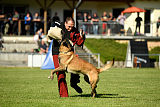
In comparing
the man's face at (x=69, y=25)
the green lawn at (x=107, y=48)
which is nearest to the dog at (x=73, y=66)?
the man's face at (x=69, y=25)

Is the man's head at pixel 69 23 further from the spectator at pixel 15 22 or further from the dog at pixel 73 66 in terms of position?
the spectator at pixel 15 22

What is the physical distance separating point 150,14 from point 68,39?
2792cm

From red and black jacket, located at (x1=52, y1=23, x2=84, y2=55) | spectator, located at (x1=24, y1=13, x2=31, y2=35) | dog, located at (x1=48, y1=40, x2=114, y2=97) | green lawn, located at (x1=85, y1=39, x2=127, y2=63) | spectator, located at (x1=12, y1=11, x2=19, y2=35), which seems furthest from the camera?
spectator, located at (x1=12, y1=11, x2=19, y2=35)

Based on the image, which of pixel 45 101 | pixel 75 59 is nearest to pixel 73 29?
pixel 75 59

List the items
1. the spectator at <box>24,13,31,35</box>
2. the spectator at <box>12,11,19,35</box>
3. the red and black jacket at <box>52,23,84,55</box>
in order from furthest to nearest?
Answer: 1. the spectator at <box>12,11,19,35</box>
2. the spectator at <box>24,13,31,35</box>
3. the red and black jacket at <box>52,23,84,55</box>

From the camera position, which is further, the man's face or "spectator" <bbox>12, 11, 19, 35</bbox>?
"spectator" <bbox>12, 11, 19, 35</bbox>

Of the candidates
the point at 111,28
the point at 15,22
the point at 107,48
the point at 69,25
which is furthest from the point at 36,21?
the point at 69,25

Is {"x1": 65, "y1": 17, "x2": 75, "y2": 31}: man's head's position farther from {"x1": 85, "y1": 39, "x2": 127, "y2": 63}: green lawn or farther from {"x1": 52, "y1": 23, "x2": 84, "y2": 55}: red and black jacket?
{"x1": 85, "y1": 39, "x2": 127, "y2": 63}: green lawn

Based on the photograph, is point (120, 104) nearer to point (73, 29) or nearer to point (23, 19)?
point (73, 29)

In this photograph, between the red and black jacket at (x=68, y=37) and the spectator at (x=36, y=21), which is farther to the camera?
the spectator at (x=36, y=21)

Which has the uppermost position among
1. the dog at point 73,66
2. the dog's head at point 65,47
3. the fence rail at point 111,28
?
the fence rail at point 111,28

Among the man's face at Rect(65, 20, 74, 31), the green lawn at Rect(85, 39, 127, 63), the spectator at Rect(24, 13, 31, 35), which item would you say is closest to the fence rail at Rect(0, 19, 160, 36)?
the spectator at Rect(24, 13, 31, 35)

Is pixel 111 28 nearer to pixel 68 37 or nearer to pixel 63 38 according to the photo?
pixel 68 37

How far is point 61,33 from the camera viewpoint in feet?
27.7
